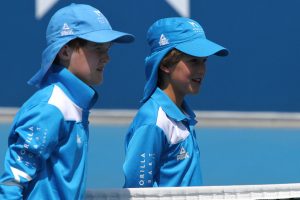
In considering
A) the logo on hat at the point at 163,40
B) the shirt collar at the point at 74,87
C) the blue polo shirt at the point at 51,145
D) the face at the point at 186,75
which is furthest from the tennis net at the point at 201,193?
the logo on hat at the point at 163,40

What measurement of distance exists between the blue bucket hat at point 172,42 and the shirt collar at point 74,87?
0.45 meters

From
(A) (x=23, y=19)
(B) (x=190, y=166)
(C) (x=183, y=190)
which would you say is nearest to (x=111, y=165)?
(A) (x=23, y=19)

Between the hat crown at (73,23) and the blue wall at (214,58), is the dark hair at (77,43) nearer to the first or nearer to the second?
the hat crown at (73,23)

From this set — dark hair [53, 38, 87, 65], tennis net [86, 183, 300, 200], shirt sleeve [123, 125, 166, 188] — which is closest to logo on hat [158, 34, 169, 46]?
shirt sleeve [123, 125, 166, 188]

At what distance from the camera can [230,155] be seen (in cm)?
387

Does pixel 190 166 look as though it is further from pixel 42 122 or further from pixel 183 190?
pixel 42 122

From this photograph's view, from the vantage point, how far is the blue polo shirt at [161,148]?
1846 millimetres

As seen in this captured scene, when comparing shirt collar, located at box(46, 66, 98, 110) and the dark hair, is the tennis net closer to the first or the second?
shirt collar, located at box(46, 66, 98, 110)

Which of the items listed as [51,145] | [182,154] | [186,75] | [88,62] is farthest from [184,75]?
[51,145]

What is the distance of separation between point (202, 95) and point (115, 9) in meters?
0.70

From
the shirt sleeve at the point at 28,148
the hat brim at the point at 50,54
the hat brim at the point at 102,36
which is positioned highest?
the hat brim at the point at 102,36

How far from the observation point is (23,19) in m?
3.70

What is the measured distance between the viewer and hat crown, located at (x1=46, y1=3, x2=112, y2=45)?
1657 mm

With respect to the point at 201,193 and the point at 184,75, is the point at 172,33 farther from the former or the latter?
the point at 201,193
